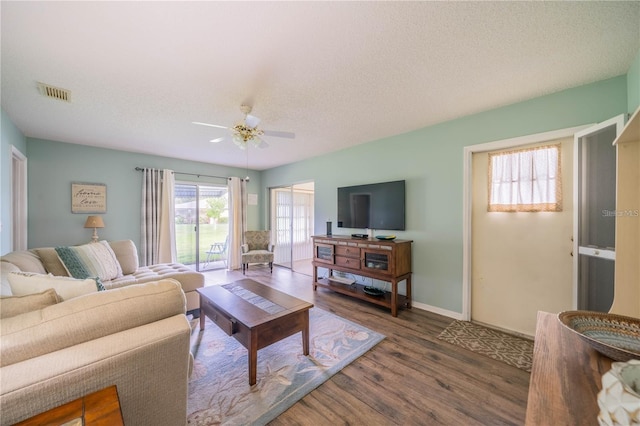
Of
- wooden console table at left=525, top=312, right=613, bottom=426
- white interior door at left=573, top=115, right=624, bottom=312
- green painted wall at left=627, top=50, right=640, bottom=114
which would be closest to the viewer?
wooden console table at left=525, top=312, right=613, bottom=426

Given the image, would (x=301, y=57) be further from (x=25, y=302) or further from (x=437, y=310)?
(x=437, y=310)

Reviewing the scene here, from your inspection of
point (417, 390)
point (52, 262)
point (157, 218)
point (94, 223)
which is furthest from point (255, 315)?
point (157, 218)

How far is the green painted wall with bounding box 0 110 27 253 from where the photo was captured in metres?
2.56

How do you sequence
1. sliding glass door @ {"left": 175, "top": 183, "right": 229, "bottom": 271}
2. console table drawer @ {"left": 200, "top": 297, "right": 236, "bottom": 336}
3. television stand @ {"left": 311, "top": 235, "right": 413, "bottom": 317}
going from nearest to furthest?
1. console table drawer @ {"left": 200, "top": 297, "right": 236, "bottom": 336}
2. television stand @ {"left": 311, "top": 235, "right": 413, "bottom": 317}
3. sliding glass door @ {"left": 175, "top": 183, "right": 229, "bottom": 271}

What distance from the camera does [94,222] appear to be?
389cm

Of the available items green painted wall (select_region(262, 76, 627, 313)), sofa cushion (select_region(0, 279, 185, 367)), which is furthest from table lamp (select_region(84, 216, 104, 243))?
sofa cushion (select_region(0, 279, 185, 367))

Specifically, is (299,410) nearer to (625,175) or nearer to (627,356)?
(627,356)

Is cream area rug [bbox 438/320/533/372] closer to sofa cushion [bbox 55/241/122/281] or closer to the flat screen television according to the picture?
the flat screen television

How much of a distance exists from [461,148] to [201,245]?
5330 mm

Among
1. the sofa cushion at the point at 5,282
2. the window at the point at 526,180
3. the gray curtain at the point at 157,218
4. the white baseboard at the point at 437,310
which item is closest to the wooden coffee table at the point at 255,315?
the sofa cushion at the point at 5,282

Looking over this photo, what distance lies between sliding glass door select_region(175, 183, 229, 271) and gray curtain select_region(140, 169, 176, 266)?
30 cm

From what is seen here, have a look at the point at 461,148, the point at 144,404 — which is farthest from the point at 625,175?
the point at 144,404

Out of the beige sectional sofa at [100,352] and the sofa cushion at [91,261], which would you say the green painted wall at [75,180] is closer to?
the sofa cushion at [91,261]

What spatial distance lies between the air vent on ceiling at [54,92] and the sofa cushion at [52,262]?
159cm
